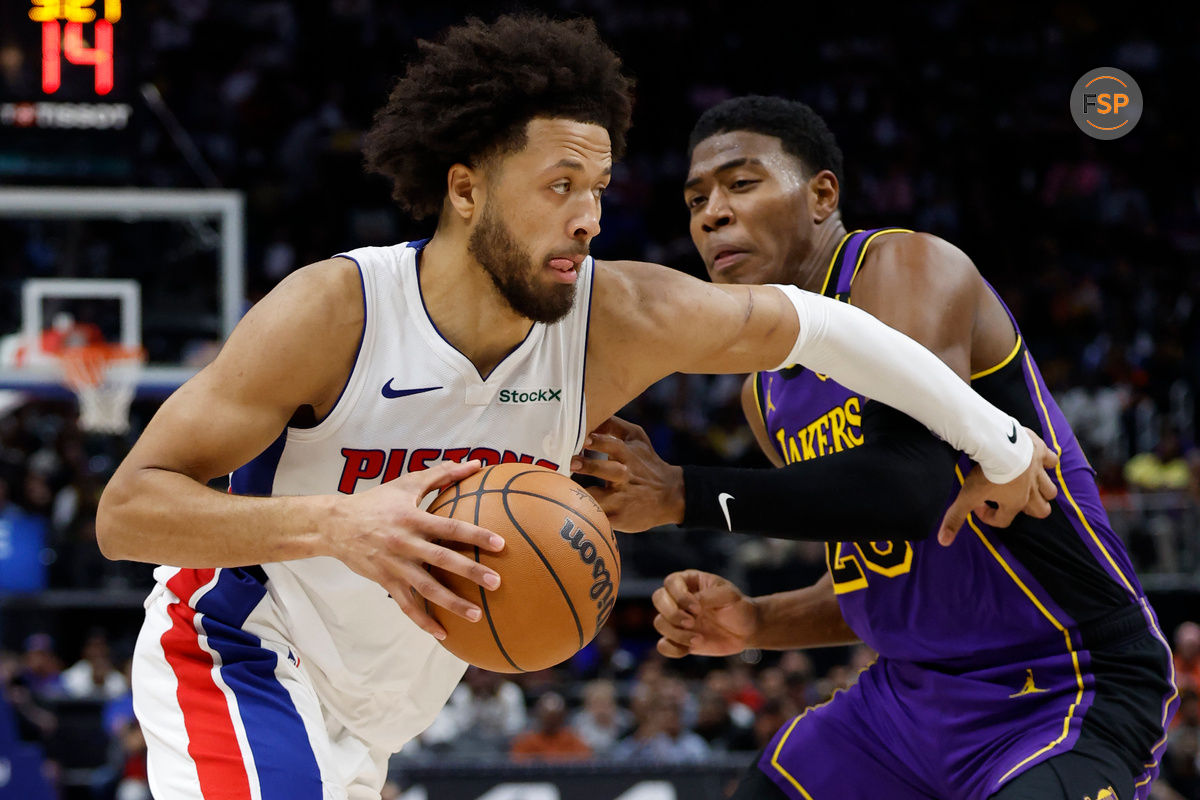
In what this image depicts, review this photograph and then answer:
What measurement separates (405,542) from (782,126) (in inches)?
89.4

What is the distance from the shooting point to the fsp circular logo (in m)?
12.6

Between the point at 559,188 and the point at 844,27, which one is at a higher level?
the point at 844,27

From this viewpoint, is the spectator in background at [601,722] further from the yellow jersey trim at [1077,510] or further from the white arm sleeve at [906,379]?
the white arm sleeve at [906,379]

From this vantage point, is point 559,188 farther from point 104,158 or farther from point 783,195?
point 104,158

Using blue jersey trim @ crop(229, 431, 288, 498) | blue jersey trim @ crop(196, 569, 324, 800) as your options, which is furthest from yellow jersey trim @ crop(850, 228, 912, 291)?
blue jersey trim @ crop(196, 569, 324, 800)

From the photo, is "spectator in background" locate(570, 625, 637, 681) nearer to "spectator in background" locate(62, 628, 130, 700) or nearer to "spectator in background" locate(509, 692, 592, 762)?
"spectator in background" locate(509, 692, 592, 762)

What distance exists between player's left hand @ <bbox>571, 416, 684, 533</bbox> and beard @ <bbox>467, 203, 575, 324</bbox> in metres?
0.43

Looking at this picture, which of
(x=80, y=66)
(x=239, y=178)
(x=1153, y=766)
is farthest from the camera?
(x=239, y=178)

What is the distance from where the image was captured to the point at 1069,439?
140 inches

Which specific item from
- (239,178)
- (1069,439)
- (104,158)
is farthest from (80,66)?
(239,178)

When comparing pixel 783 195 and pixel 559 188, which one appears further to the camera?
pixel 783 195

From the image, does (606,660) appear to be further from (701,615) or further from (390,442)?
(390,442)

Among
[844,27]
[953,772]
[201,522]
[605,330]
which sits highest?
[844,27]

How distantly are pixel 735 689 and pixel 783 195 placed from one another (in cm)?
672
